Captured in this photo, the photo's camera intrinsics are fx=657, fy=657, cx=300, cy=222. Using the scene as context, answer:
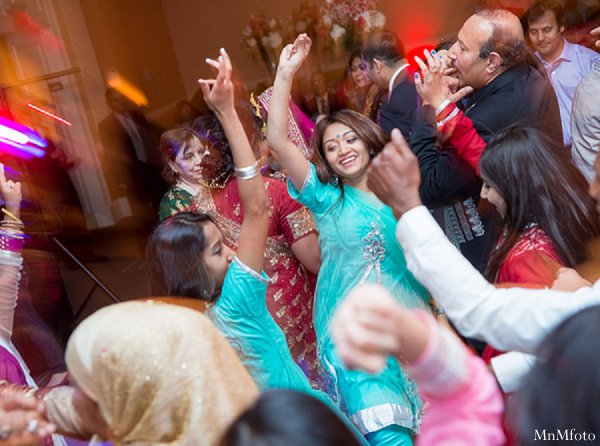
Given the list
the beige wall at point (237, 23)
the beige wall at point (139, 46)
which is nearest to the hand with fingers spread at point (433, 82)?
the beige wall at point (237, 23)

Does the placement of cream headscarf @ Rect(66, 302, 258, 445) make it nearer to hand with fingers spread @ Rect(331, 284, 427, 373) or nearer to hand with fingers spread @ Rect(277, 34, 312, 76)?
hand with fingers spread @ Rect(331, 284, 427, 373)

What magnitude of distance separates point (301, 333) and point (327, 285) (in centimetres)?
31

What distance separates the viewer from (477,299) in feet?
3.73

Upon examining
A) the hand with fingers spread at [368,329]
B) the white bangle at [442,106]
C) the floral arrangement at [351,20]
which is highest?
the floral arrangement at [351,20]

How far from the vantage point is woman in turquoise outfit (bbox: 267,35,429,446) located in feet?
6.65

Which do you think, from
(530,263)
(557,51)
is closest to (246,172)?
(530,263)

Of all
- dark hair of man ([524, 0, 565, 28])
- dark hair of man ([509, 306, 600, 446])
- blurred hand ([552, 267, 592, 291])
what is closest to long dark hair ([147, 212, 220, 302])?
blurred hand ([552, 267, 592, 291])

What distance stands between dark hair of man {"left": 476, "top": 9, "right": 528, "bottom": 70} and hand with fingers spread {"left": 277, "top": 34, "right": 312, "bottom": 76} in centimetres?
81

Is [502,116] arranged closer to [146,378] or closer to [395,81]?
[395,81]

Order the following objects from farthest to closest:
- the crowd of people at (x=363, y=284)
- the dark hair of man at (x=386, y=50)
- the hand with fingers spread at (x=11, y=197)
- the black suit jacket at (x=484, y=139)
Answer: the dark hair of man at (x=386, y=50) < the black suit jacket at (x=484, y=139) < the hand with fingers spread at (x=11, y=197) < the crowd of people at (x=363, y=284)

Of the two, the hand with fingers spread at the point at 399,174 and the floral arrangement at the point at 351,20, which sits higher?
the floral arrangement at the point at 351,20

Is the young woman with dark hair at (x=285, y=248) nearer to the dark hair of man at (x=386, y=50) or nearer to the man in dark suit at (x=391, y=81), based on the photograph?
the man in dark suit at (x=391, y=81)

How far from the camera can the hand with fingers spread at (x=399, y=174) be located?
120cm

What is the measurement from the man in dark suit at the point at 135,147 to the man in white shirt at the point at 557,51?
3.27 meters
